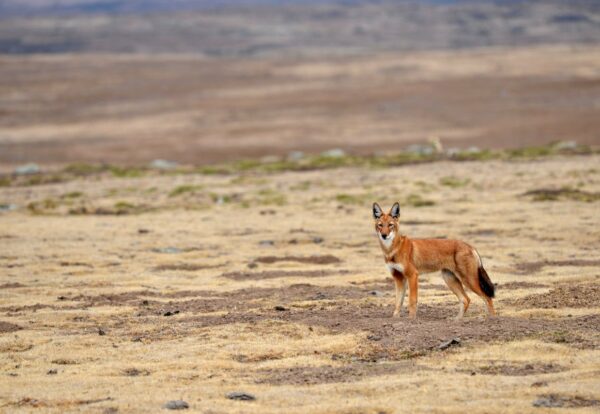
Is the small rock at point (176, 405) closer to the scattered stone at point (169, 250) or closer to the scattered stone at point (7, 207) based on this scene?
the scattered stone at point (169, 250)

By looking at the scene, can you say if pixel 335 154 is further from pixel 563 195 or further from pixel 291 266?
pixel 291 266

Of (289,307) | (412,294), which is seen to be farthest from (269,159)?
(412,294)

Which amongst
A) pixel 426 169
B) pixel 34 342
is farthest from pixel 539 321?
pixel 426 169

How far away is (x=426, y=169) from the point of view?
3481 centimetres

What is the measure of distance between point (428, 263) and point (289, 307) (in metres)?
2.36

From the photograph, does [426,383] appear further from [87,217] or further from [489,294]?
[87,217]

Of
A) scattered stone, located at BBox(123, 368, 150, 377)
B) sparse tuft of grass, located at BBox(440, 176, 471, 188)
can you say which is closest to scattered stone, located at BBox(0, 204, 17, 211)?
sparse tuft of grass, located at BBox(440, 176, 471, 188)

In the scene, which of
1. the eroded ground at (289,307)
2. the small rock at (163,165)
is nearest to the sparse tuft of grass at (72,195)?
the eroded ground at (289,307)

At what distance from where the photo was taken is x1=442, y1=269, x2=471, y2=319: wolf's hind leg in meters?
13.4

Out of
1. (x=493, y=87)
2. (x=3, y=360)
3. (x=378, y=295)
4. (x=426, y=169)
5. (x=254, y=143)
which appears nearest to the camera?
(x=3, y=360)

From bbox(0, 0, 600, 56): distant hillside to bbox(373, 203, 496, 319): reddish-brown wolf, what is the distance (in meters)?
89.1

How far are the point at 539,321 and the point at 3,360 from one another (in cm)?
626

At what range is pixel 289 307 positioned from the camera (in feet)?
48.9

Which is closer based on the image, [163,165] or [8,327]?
[8,327]
